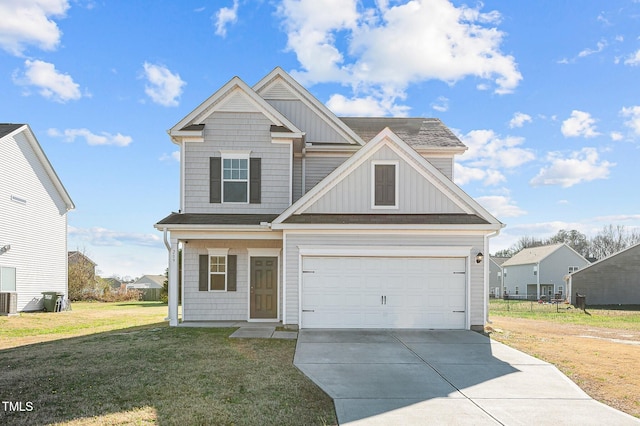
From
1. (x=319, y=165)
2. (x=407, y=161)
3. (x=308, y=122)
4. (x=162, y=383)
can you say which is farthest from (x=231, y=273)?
(x=162, y=383)

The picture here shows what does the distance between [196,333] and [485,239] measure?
332 inches

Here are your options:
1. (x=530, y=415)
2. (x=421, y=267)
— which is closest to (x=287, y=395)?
(x=530, y=415)

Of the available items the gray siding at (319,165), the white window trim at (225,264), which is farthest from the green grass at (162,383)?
the gray siding at (319,165)

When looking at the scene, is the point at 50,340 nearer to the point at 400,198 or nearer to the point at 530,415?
the point at 400,198

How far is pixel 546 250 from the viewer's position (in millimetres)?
56969

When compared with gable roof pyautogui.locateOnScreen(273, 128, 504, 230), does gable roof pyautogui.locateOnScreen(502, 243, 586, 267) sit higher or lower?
lower

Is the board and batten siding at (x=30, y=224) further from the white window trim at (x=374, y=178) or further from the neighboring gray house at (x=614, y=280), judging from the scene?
the neighboring gray house at (x=614, y=280)

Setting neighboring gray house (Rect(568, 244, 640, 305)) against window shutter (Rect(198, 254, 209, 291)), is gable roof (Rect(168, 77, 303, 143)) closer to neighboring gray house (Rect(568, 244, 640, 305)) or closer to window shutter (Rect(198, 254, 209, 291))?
window shutter (Rect(198, 254, 209, 291))

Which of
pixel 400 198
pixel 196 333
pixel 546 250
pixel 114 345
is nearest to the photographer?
pixel 114 345

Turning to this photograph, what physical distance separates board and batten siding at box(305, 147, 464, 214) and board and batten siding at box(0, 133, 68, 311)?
15541 millimetres

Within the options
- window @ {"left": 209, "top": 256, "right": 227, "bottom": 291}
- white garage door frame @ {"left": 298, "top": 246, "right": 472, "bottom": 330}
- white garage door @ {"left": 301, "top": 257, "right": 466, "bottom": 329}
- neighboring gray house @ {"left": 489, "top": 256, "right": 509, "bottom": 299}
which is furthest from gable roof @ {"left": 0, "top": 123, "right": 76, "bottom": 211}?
neighboring gray house @ {"left": 489, "top": 256, "right": 509, "bottom": 299}

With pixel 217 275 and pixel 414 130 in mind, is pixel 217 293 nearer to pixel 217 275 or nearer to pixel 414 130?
pixel 217 275

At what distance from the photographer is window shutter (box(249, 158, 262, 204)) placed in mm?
15617

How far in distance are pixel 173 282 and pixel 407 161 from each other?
25.9 feet
